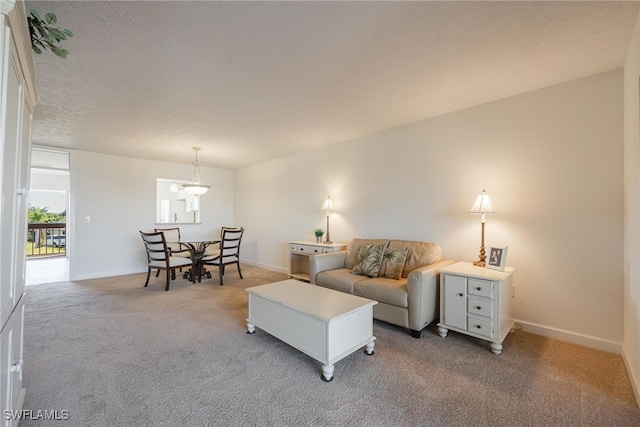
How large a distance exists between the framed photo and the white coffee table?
1.24m

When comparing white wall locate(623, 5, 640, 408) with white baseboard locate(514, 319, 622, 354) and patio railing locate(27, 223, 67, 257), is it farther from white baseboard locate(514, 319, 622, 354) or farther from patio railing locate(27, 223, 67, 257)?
patio railing locate(27, 223, 67, 257)

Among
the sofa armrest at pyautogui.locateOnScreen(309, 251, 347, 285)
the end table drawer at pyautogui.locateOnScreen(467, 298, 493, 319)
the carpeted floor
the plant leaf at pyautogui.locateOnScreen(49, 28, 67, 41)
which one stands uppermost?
the plant leaf at pyautogui.locateOnScreen(49, 28, 67, 41)

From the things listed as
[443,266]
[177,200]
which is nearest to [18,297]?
[443,266]

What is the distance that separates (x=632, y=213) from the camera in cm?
191

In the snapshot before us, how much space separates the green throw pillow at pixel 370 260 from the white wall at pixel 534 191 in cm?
54

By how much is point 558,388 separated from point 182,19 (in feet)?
11.0

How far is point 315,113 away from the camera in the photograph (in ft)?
10.6

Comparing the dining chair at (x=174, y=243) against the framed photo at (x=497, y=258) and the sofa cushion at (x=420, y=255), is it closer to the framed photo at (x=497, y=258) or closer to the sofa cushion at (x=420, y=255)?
the sofa cushion at (x=420, y=255)

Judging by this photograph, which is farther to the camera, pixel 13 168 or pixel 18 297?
pixel 18 297

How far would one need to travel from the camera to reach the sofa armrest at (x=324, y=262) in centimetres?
342

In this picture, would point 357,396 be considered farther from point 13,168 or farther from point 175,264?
point 175,264

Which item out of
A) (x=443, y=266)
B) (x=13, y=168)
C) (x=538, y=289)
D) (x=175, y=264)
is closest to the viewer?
(x=13, y=168)

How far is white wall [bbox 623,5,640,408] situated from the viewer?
68.2 inches

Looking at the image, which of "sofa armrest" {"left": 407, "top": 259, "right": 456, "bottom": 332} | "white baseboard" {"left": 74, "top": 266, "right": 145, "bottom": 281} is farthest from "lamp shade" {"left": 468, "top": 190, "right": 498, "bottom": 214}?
"white baseboard" {"left": 74, "top": 266, "right": 145, "bottom": 281}
